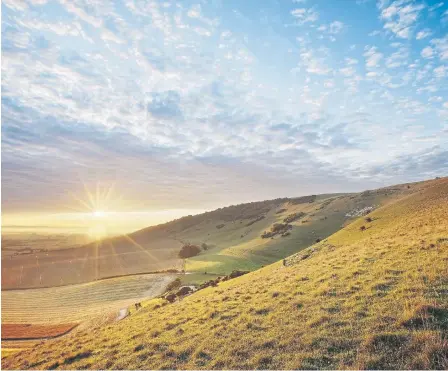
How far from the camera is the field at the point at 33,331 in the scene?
157ft

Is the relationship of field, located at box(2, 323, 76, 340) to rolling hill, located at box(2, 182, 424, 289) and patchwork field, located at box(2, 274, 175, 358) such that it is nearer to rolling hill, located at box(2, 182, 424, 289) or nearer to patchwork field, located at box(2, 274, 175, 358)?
patchwork field, located at box(2, 274, 175, 358)

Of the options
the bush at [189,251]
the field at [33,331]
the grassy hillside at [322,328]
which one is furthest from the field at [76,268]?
the grassy hillside at [322,328]

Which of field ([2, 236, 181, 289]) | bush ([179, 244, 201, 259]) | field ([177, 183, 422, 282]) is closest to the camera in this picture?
field ([177, 183, 422, 282])

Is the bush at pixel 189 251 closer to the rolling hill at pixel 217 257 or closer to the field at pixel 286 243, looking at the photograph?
the rolling hill at pixel 217 257

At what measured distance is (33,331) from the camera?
51.1 meters

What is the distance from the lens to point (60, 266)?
119188 mm

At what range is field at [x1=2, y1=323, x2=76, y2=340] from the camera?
48.0m

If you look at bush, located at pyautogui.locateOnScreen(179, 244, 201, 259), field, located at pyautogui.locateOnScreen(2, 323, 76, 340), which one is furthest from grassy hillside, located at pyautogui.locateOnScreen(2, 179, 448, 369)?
bush, located at pyautogui.locateOnScreen(179, 244, 201, 259)

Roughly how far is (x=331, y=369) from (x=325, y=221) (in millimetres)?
91105

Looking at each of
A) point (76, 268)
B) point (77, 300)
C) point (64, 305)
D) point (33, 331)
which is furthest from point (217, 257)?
point (76, 268)

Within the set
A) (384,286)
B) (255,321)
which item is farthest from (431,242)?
(255,321)

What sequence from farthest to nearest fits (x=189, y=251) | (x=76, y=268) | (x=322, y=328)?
(x=189, y=251) → (x=76, y=268) → (x=322, y=328)

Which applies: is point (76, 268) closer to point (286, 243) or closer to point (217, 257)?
point (217, 257)

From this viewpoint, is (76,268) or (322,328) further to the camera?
(76,268)
